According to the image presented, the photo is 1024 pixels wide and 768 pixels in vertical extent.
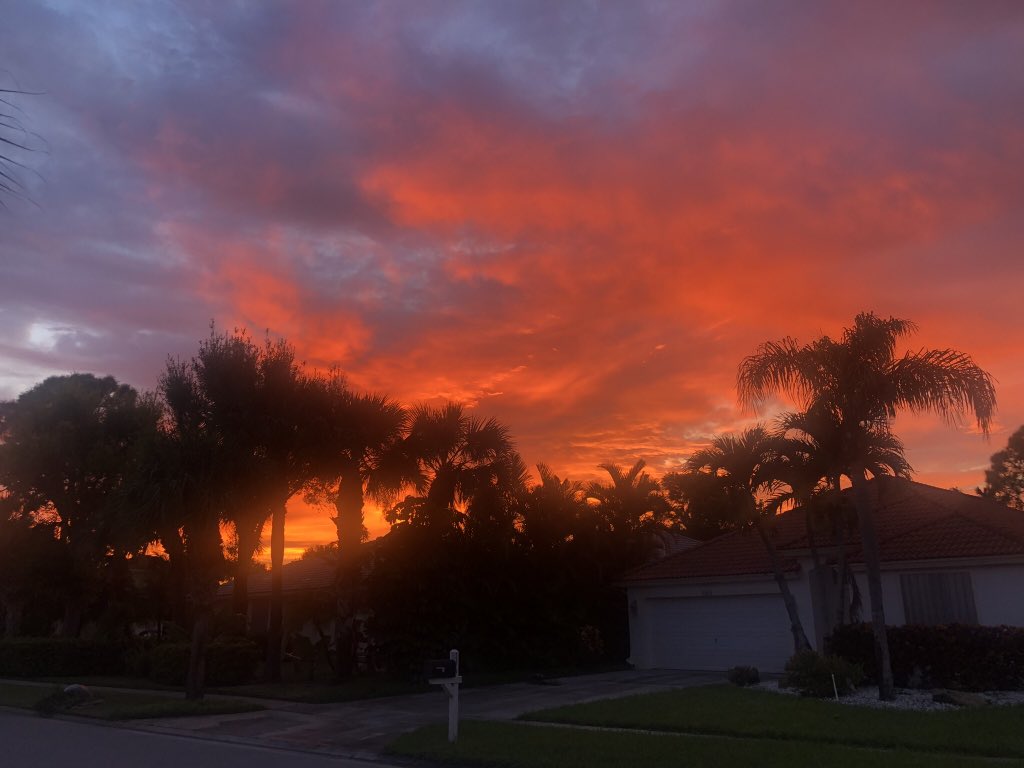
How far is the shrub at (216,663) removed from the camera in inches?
1013

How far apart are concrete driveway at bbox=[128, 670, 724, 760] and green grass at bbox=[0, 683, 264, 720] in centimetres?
57

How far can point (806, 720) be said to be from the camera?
14.5 meters

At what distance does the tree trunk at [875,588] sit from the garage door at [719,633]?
721 centimetres

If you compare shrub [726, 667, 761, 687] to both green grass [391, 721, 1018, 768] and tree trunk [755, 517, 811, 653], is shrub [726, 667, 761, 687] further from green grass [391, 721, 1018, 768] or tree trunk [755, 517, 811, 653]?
green grass [391, 721, 1018, 768]

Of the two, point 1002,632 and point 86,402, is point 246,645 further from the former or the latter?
point 1002,632

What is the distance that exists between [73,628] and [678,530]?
31.1m

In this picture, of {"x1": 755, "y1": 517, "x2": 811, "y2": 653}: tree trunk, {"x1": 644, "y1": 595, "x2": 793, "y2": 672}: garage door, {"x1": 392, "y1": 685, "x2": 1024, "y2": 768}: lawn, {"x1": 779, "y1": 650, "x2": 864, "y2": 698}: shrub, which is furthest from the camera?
{"x1": 644, "y1": 595, "x2": 793, "y2": 672}: garage door

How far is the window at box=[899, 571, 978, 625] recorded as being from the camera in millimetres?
20750

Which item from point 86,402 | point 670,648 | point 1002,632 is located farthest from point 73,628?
point 1002,632

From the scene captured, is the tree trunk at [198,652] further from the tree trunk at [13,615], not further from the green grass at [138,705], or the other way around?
the tree trunk at [13,615]

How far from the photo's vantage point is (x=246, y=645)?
A: 2686cm

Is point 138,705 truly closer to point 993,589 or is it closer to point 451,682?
point 451,682

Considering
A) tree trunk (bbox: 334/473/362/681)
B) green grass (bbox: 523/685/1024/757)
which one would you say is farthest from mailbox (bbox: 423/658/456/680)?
tree trunk (bbox: 334/473/362/681)

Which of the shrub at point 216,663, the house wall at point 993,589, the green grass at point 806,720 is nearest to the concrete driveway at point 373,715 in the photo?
the green grass at point 806,720
